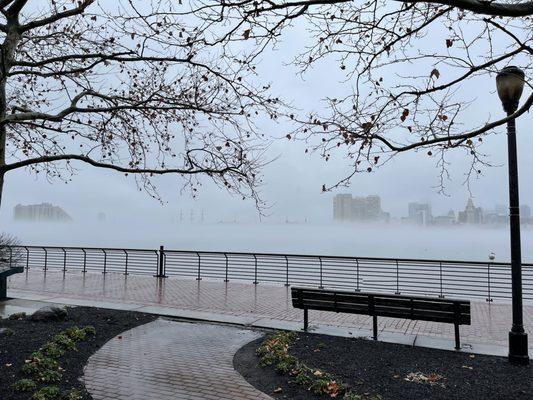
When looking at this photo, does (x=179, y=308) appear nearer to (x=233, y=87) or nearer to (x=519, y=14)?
(x=233, y=87)

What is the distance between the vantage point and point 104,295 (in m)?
12.9

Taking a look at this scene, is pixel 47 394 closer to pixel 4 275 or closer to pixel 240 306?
pixel 240 306

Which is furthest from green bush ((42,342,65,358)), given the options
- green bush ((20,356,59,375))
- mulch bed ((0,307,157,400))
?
green bush ((20,356,59,375))

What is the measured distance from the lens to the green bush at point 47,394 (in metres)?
4.91

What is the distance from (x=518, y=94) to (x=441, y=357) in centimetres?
395

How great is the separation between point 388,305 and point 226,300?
5484 mm

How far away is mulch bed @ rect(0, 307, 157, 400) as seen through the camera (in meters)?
5.62

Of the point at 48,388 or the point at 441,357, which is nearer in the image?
the point at 48,388

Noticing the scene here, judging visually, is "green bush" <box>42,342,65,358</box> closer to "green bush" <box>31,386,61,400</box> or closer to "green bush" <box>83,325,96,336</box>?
"green bush" <box>83,325,96,336</box>

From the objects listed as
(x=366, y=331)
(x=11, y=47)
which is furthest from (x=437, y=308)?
(x=11, y=47)

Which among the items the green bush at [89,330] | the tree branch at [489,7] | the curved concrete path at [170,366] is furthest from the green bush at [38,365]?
the tree branch at [489,7]

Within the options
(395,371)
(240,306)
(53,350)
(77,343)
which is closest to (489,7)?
(395,371)

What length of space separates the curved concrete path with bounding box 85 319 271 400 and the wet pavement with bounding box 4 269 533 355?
1.35 meters

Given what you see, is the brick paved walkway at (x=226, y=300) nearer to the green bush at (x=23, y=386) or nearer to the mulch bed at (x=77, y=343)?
the mulch bed at (x=77, y=343)
